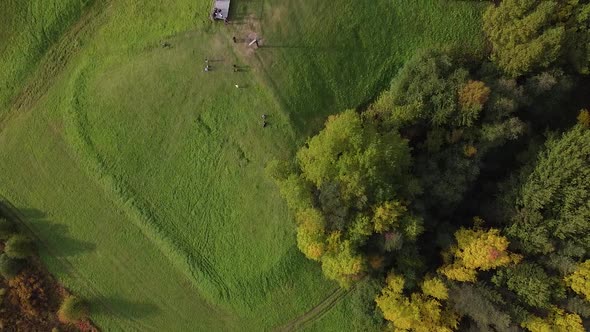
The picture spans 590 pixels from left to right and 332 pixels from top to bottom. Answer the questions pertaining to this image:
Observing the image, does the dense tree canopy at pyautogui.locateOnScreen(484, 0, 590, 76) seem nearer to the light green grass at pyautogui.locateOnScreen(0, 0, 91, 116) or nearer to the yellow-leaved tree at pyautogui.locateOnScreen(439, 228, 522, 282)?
the yellow-leaved tree at pyautogui.locateOnScreen(439, 228, 522, 282)

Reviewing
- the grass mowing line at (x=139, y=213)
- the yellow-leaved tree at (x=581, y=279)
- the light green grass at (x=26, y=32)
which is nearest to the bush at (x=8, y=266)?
the grass mowing line at (x=139, y=213)

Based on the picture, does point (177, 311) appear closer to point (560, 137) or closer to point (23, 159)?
point (23, 159)

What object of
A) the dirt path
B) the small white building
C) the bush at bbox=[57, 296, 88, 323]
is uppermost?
the small white building

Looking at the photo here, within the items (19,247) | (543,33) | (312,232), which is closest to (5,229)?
(19,247)

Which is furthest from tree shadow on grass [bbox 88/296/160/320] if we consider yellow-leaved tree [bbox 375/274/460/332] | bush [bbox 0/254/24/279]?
yellow-leaved tree [bbox 375/274/460/332]

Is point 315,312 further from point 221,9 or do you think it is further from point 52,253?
point 221,9

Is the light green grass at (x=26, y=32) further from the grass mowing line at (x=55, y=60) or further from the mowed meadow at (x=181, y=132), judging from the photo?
the grass mowing line at (x=55, y=60)
